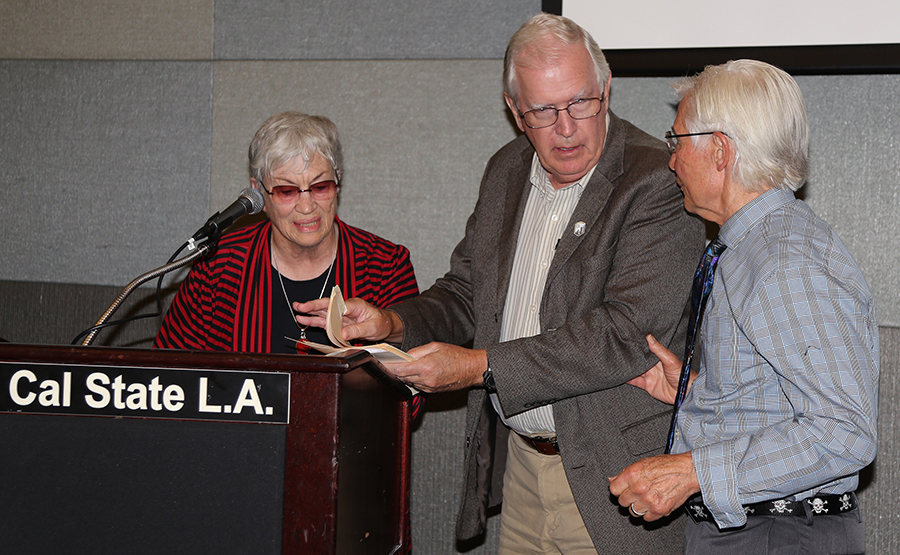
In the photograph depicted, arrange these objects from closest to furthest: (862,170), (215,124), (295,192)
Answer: (295,192)
(862,170)
(215,124)

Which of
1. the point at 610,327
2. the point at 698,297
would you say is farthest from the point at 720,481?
the point at 610,327

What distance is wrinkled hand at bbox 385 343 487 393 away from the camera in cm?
166

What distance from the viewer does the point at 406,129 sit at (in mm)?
2699

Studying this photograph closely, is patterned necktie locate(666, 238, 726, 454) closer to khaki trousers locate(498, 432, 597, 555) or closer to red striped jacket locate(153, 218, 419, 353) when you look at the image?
khaki trousers locate(498, 432, 597, 555)

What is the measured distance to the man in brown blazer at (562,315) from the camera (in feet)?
5.69

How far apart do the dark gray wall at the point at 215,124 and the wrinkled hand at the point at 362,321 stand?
81cm

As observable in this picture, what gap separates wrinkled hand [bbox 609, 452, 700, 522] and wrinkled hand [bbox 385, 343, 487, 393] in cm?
48

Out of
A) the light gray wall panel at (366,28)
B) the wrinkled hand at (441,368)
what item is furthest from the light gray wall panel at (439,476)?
the light gray wall panel at (366,28)

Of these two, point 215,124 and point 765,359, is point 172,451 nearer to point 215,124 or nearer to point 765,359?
point 765,359

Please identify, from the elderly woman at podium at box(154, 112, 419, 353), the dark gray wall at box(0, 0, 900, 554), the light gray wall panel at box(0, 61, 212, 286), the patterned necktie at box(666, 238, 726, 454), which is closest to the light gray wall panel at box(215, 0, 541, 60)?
the dark gray wall at box(0, 0, 900, 554)

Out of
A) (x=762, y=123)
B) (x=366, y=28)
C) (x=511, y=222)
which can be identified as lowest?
(x=511, y=222)

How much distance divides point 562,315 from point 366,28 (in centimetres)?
141

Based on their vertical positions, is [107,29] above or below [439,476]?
above

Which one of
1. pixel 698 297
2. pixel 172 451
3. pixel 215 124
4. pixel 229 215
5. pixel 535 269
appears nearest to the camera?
pixel 172 451
